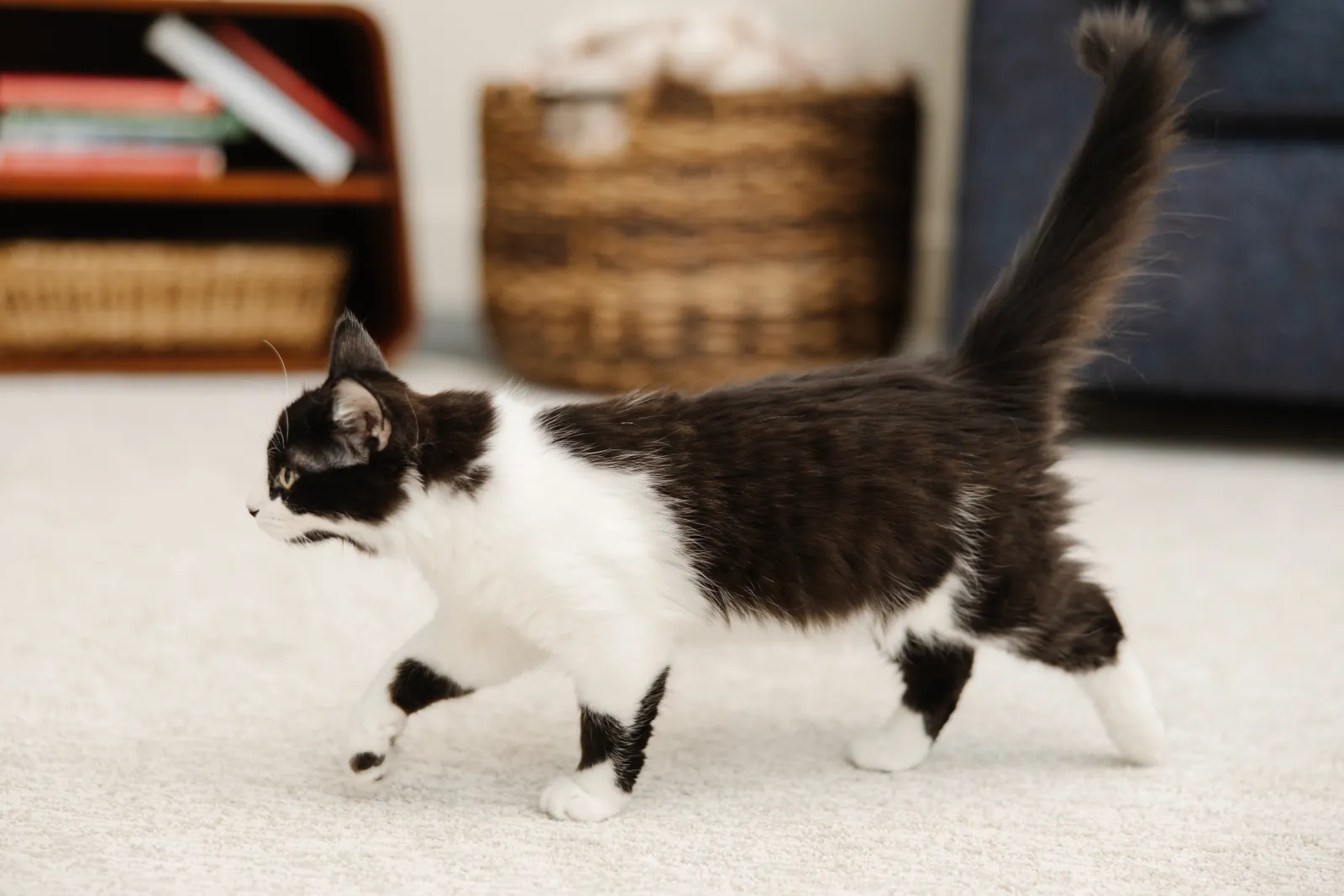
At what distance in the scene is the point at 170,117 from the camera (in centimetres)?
212

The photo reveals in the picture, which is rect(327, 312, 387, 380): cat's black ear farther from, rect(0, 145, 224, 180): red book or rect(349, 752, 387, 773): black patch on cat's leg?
rect(0, 145, 224, 180): red book

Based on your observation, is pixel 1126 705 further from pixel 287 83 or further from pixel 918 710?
pixel 287 83

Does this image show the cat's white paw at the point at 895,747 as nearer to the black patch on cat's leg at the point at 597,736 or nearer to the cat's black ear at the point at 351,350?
the black patch on cat's leg at the point at 597,736

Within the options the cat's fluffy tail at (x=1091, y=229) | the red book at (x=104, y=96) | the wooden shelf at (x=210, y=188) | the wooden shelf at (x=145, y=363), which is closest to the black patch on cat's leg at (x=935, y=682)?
the cat's fluffy tail at (x=1091, y=229)

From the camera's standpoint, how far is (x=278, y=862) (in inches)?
29.7

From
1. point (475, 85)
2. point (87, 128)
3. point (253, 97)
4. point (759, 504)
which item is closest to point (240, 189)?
point (253, 97)

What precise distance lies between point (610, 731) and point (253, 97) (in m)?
1.61

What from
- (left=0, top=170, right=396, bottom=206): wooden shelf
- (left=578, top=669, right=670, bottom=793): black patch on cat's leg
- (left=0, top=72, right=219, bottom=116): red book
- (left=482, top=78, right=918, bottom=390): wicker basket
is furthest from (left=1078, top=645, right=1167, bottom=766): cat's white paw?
(left=0, top=72, right=219, bottom=116): red book

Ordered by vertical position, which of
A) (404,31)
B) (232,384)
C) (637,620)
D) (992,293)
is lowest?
(232,384)

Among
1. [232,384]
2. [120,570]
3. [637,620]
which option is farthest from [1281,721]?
[232,384]

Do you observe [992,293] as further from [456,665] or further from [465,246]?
[465,246]

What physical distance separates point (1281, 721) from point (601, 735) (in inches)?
20.2

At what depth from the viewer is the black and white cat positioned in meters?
0.79

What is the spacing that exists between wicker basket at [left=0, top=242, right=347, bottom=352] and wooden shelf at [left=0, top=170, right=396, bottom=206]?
10cm
